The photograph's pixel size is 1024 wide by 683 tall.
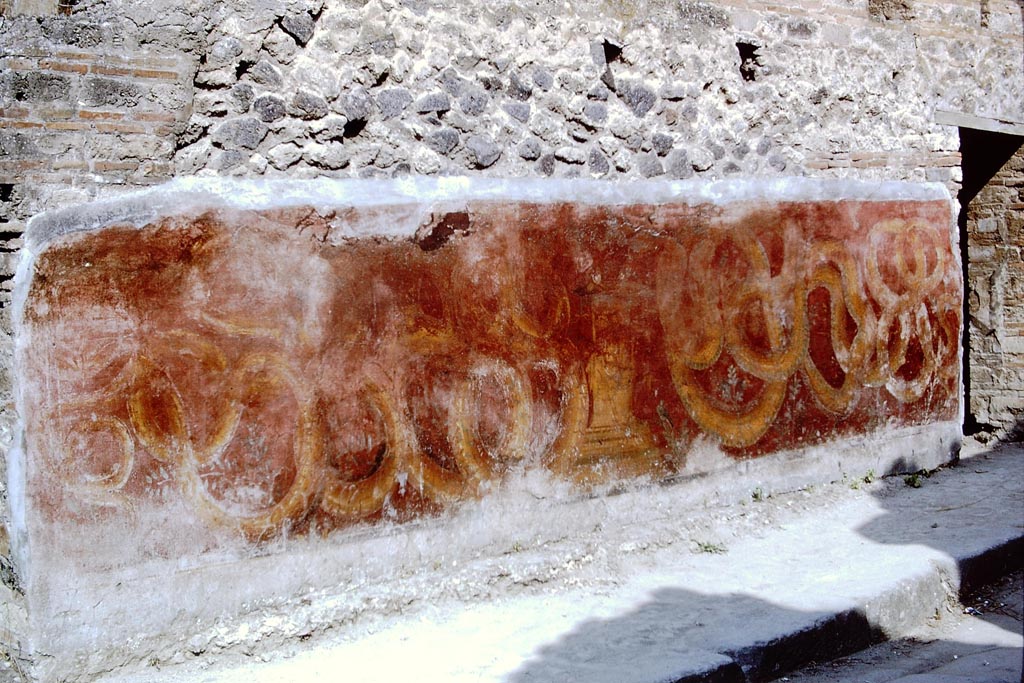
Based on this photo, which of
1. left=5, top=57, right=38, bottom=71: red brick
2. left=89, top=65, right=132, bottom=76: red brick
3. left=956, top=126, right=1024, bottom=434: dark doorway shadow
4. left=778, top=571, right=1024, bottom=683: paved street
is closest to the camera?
left=5, top=57, right=38, bottom=71: red brick

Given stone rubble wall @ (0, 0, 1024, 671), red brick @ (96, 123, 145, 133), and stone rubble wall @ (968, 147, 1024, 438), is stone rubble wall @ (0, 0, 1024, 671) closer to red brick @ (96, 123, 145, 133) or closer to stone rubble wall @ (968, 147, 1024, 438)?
red brick @ (96, 123, 145, 133)

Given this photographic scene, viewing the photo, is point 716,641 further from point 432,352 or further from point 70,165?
point 70,165

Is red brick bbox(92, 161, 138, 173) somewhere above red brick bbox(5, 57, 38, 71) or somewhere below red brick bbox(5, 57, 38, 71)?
below

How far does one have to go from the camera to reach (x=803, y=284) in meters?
5.13

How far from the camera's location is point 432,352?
3789 mm

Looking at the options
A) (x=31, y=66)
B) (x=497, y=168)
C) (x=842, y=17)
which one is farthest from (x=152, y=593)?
(x=842, y=17)

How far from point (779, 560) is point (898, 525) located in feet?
2.72

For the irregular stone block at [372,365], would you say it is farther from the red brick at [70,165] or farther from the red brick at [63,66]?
the red brick at [63,66]

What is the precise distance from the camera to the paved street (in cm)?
348

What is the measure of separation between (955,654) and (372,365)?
2.29m

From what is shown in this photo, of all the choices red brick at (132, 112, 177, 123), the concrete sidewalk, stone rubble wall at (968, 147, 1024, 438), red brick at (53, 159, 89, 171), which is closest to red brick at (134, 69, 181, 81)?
red brick at (132, 112, 177, 123)

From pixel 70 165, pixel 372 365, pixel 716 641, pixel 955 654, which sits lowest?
pixel 955 654

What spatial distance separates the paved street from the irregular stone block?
106cm

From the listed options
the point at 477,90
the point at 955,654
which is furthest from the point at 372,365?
the point at 955,654
